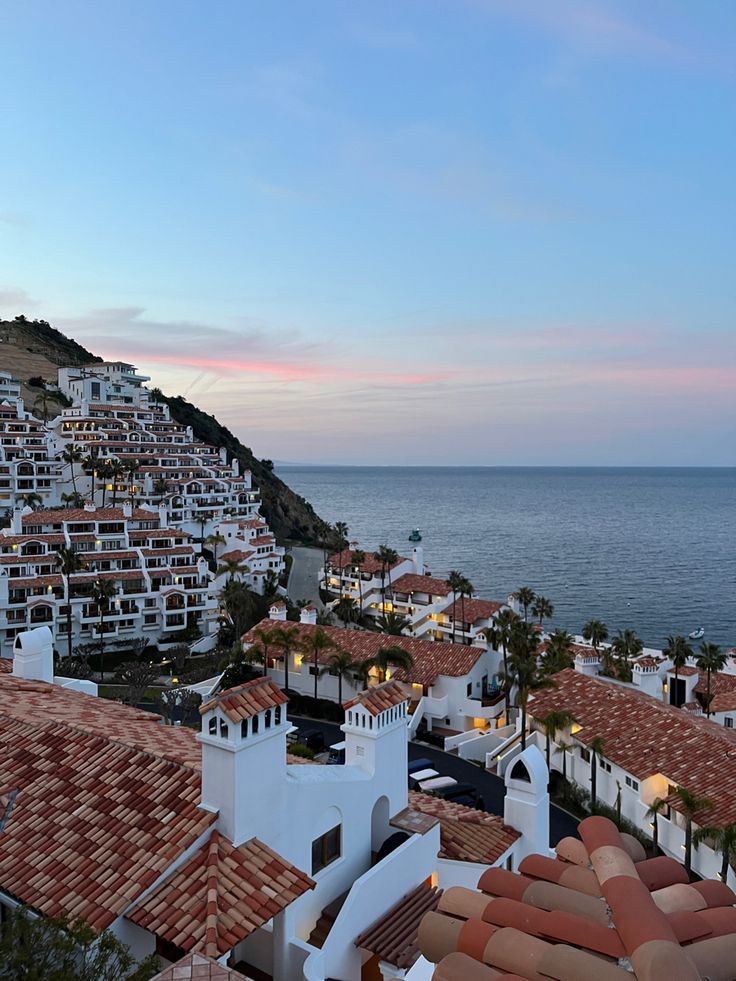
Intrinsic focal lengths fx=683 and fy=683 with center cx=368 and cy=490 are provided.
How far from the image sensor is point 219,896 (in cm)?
1064

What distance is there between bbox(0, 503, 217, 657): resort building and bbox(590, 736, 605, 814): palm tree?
4016 centimetres

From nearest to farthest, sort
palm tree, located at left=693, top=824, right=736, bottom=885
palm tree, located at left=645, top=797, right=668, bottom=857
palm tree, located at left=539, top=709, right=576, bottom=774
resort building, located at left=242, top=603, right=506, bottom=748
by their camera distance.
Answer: palm tree, located at left=693, top=824, right=736, bottom=885
palm tree, located at left=645, top=797, right=668, bottom=857
palm tree, located at left=539, top=709, right=576, bottom=774
resort building, located at left=242, top=603, right=506, bottom=748

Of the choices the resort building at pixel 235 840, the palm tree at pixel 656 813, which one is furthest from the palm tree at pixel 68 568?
the palm tree at pixel 656 813

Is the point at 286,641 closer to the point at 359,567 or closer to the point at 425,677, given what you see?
the point at 425,677

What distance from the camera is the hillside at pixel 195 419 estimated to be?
133000 mm

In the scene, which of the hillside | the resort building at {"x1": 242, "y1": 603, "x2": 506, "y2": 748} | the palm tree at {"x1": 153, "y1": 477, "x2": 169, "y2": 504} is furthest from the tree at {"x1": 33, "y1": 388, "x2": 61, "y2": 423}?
the resort building at {"x1": 242, "y1": 603, "x2": 506, "y2": 748}

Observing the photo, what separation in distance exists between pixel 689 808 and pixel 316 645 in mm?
25900

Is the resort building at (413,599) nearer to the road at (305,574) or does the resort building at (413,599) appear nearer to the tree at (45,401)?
the road at (305,574)

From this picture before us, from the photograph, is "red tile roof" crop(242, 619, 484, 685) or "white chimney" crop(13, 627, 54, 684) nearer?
"white chimney" crop(13, 627, 54, 684)

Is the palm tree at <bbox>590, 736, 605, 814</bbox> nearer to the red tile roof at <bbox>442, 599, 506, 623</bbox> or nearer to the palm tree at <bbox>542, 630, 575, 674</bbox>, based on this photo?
the palm tree at <bbox>542, 630, 575, 674</bbox>

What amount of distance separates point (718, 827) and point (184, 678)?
1428 inches

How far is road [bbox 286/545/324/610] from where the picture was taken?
88.8 m

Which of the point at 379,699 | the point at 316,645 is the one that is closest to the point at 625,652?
the point at 316,645

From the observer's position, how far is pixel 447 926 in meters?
6.39
